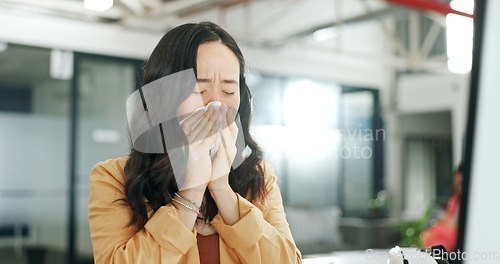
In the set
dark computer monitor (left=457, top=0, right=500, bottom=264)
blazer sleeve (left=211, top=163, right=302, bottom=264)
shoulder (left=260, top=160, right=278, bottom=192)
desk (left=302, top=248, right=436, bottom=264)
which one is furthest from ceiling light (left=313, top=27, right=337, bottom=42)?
blazer sleeve (left=211, top=163, right=302, bottom=264)

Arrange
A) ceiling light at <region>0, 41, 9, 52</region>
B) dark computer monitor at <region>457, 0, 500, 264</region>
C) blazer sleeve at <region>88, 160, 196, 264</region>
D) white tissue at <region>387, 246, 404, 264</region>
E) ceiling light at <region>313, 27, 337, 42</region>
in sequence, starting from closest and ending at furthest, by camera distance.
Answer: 1. blazer sleeve at <region>88, 160, 196, 264</region>
2. white tissue at <region>387, 246, 404, 264</region>
3. dark computer monitor at <region>457, 0, 500, 264</region>
4. ceiling light at <region>0, 41, 9, 52</region>
5. ceiling light at <region>313, 27, 337, 42</region>

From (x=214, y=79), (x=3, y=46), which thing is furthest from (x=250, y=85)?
(x=3, y=46)

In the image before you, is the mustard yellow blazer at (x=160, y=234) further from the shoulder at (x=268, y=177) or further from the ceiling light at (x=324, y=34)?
the ceiling light at (x=324, y=34)

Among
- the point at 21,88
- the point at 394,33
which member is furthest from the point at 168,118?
the point at 394,33

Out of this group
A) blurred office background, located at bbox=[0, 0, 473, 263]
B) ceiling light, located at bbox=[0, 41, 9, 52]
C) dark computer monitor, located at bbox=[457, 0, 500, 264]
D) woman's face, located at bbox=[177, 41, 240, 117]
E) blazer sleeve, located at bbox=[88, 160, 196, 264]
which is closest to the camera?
blazer sleeve, located at bbox=[88, 160, 196, 264]

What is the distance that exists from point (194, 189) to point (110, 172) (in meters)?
0.17

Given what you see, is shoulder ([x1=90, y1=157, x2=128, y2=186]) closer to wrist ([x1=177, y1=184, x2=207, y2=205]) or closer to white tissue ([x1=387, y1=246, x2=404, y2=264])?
wrist ([x1=177, y1=184, x2=207, y2=205])

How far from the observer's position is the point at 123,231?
1.09 metres

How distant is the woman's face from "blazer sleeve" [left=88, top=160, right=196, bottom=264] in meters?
0.20

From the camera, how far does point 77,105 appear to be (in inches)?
179

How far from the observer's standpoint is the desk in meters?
1.57

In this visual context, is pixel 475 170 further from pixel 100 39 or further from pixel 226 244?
pixel 100 39

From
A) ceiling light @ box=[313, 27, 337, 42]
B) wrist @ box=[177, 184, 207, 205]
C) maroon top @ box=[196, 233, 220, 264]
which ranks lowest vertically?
maroon top @ box=[196, 233, 220, 264]

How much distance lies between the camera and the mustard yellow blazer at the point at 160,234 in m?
1.07
